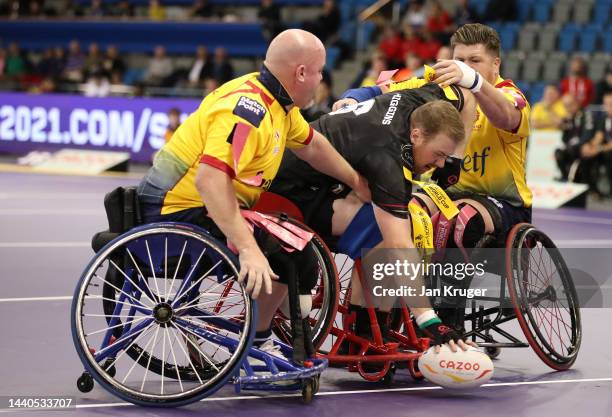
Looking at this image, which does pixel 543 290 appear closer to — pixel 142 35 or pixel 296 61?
pixel 296 61

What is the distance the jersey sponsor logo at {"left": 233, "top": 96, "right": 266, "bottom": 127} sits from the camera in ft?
13.3

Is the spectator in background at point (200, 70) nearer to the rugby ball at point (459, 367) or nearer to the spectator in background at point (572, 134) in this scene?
the spectator in background at point (572, 134)

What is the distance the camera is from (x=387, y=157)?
4.60 meters

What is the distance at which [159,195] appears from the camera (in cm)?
427

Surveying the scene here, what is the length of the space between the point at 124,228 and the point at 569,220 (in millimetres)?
7283

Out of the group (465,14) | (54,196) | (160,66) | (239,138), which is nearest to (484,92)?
(239,138)

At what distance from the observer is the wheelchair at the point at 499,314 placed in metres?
4.70

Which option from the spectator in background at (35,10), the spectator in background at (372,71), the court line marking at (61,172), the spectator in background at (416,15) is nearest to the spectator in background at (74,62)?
the spectator in background at (35,10)

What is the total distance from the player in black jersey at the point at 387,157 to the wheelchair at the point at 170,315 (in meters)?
0.64

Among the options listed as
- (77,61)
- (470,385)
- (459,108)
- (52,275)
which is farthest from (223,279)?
(77,61)

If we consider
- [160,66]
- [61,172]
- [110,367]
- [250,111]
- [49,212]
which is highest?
[250,111]

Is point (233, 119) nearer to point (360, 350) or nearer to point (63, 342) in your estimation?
point (360, 350)

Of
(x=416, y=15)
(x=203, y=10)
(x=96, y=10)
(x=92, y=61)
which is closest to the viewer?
(x=416, y=15)

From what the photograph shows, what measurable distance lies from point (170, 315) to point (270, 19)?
15.5m
